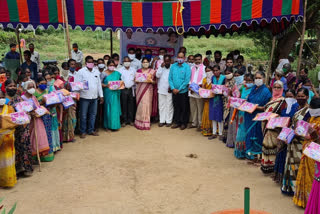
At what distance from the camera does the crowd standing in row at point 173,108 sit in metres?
5.54

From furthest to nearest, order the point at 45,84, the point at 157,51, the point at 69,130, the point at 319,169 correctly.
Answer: the point at 157,51 → the point at 69,130 → the point at 45,84 → the point at 319,169

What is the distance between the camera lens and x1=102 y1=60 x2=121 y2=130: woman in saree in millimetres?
8867

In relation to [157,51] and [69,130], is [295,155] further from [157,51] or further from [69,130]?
[157,51]

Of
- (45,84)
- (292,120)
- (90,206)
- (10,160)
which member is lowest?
(90,206)

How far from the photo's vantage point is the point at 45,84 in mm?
6898

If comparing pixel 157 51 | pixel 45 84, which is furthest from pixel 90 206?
pixel 157 51

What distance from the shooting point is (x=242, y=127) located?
280 inches

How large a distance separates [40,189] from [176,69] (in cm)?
440

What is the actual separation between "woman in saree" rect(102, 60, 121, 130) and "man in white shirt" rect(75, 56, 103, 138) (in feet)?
0.94

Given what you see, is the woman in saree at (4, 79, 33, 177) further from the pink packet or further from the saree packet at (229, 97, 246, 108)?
the saree packet at (229, 97, 246, 108)

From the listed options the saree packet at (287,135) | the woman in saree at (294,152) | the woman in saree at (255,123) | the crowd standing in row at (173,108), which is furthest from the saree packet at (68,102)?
the woman in saree at (294,152)

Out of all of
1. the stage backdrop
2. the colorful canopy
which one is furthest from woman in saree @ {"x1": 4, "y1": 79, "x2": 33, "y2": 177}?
the stage backdrop

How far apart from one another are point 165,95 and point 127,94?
3.09 feet

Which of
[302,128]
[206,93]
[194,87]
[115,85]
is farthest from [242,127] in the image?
[115,85]
